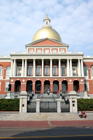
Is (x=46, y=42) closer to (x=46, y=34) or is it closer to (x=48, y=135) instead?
(x=46, y=34)

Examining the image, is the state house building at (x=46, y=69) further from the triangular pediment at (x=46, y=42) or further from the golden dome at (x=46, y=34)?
the golden dome at (x=46, y=34)

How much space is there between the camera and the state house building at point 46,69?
43031 mm

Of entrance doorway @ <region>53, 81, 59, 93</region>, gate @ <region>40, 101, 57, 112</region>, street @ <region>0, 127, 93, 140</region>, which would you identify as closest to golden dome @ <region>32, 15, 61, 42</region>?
entrance doorway @ <region>53, 81, 59, 93</region>

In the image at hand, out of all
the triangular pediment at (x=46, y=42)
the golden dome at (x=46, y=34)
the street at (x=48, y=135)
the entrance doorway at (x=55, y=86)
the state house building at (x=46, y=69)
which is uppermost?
the golden dome at (x=46, y=34)

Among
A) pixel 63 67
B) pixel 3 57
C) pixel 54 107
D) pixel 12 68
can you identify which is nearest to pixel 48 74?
pixel 63 67

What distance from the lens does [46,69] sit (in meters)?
46.3

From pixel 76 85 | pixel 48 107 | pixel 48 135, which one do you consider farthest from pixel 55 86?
pixel 48 135

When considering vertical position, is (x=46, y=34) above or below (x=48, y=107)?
above

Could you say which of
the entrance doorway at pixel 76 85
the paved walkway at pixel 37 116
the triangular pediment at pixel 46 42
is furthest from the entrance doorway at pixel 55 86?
the paved walkway at pixel 37 116

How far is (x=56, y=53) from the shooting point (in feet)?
146

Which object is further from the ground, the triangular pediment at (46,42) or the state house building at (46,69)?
the triangular pediment at (46,42)

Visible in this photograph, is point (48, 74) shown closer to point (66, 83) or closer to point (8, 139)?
point (66, 83)

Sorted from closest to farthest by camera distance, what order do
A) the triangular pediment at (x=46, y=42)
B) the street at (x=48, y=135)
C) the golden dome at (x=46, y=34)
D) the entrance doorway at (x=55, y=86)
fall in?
the street at (x=48, y=135), the entrance doorway at (x=55, y=86), the triangular pediment at (x=46, y=42), the golden dome at (x=46, y=34)

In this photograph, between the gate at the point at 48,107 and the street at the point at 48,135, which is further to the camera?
the gate at the point at 48,107
